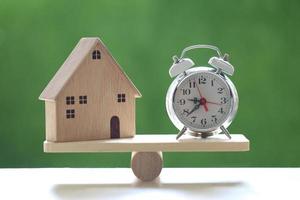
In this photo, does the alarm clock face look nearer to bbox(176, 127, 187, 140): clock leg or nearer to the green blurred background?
bbox(176, 127, 187, 140): clock leg

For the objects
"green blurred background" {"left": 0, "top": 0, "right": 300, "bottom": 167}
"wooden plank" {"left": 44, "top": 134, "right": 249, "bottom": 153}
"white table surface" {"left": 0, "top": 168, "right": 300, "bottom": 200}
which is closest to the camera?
"white table surface" {"left": 0, "top": 168, "right": 300, "bottom": 200}

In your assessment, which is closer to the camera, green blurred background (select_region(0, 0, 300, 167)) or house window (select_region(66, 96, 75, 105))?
house window (select_region(66, 96, 75, 105))

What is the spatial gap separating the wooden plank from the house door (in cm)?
5

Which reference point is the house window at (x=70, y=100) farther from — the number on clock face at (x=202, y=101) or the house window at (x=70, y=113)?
the number on clock face at (x=202, y=101)

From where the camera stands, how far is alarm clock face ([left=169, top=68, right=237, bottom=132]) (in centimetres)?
166

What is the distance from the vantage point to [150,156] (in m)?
1.67

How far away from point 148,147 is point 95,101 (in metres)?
0.19

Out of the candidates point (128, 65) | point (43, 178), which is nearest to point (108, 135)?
point (43, 178)

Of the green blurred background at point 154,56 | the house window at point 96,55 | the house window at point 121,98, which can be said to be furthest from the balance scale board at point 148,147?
the green blurred background at point 154,56

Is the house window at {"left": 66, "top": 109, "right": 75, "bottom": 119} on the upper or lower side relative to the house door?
upper

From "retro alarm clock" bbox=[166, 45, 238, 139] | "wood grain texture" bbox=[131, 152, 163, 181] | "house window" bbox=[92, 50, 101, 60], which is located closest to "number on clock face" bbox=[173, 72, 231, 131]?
"retro alarm clock" bbox=[166, 45, 238, 139]

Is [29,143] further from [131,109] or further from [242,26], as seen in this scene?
[242,26]

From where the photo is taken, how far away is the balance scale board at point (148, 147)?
1611 millimetres

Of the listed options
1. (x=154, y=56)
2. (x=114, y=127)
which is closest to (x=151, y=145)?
(x=114, y=127)
